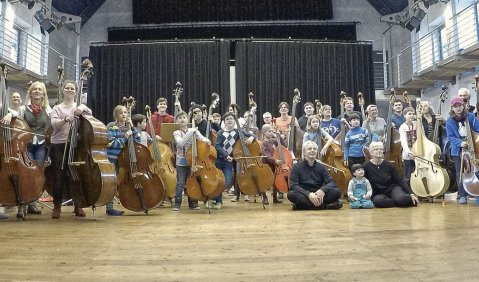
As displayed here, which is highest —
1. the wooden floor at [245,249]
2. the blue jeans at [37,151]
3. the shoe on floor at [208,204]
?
the blue jeans at [37,151]

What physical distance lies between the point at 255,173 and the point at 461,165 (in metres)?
2.12

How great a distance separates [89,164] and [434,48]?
9369 mm

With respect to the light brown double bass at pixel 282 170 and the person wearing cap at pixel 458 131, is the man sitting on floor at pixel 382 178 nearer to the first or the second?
the person wearing cap at pixel 458 131

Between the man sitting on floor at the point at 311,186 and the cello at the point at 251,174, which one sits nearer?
the man sitting on floor at the point at 311,186

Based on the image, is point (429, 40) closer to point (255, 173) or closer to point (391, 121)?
point (391, 121)

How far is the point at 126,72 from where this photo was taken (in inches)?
449

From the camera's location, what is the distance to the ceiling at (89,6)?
11.9m

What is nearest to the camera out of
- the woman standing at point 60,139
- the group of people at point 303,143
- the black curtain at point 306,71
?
the woman standing at point 60,139

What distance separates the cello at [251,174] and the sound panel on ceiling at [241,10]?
823cm

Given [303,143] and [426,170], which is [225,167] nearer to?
[303,143]

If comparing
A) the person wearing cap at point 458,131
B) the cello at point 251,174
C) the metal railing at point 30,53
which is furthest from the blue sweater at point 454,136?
the metal railing at point 30,53

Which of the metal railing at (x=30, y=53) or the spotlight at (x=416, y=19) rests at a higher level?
the spotlight at (x=416, y=19)

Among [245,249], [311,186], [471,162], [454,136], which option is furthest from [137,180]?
[454,136]

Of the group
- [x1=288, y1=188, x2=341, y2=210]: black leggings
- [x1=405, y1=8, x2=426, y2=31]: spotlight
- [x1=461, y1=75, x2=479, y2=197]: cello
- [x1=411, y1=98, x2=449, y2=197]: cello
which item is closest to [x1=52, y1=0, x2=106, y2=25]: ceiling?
[x1=405, y1=8, x2=426, y2=31]: spotlight
